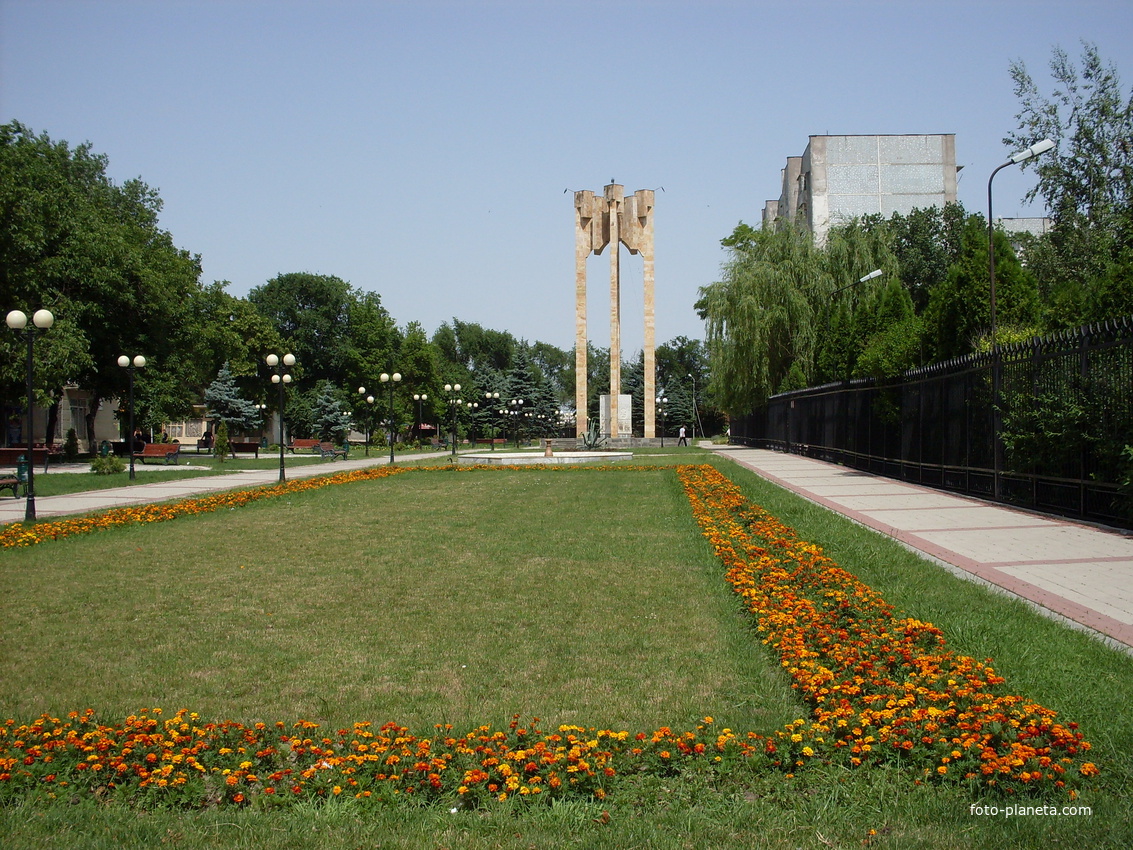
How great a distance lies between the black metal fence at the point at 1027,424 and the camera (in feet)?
36.1

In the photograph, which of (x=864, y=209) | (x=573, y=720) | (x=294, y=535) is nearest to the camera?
(x=573, y=720)

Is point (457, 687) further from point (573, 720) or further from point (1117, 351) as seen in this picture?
point (1117, 351)

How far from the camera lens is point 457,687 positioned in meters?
5.37

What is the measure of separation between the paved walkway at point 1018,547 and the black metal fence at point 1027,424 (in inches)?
17.7

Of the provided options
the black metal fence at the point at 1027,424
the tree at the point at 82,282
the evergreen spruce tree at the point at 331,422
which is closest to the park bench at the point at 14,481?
the tree at the point at 82,282

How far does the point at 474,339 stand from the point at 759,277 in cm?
7439

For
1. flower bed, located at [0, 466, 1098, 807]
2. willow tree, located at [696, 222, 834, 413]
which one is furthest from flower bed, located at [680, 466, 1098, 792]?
willow tree, located at [696, 222, 834, 413]

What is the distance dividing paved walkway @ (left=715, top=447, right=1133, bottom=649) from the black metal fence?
45 centimetres

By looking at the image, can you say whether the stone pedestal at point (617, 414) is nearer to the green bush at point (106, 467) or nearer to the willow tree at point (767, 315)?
the willow tree at point (767, 315)

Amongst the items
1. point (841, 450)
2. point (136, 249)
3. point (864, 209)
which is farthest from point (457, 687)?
point (864, 209)

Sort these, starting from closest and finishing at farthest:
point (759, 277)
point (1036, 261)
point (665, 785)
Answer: point (665, 785) < point (1036, 261) < point (759, 277)

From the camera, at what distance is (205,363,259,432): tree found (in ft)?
184

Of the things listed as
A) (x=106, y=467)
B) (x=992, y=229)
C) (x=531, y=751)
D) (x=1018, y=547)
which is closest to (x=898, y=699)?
(x=531, y=751)

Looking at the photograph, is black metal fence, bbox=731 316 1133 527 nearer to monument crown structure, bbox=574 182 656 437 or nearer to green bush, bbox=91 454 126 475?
green bush, bbox=91 454 126 475
